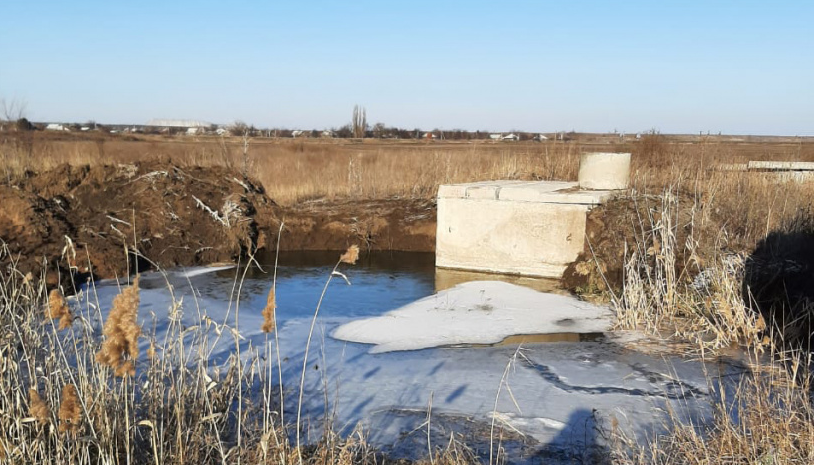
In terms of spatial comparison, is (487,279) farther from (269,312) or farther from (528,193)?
(269,312)

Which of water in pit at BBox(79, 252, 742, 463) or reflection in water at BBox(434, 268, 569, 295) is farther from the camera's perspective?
reflection in water at BBox(434, 268, 569, 295)

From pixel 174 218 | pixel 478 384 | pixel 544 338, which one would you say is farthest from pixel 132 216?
pixel 478 384

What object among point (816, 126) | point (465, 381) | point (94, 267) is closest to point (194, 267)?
point (94, 267)

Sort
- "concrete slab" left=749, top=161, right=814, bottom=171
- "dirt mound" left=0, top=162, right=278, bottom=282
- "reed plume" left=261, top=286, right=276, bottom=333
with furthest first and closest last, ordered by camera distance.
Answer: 1. "concrete slab" left=749, top=161, right=814, bottom=171
2. "dirt mound" left=0, top=162, right=278, bottom=282
3. "reed plume" left=261, top=286, right=276, bottom=333

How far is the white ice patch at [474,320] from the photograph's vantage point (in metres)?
6.52

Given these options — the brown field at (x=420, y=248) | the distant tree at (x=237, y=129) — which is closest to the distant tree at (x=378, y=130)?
the distant tree at (x=237, y=129)

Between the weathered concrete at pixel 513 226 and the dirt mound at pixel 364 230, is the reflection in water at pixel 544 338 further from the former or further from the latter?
the dirt mound at pixel 364 230

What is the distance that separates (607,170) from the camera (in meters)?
9.52

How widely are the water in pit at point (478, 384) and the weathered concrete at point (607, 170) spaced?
10.8 ft

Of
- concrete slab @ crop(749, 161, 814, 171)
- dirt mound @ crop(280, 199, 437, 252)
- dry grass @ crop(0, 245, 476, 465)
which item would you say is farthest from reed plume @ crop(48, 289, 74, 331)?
concrete slab @ crop(749, 161, 814, 171)

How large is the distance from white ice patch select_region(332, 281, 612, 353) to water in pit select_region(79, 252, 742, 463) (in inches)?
6.9

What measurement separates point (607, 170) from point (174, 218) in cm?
640

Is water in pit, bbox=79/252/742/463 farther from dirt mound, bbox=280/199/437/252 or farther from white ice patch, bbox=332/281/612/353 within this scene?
dirt mound, bbox=280/199/437/252

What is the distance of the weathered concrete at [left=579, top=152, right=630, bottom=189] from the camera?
31.3 feet
